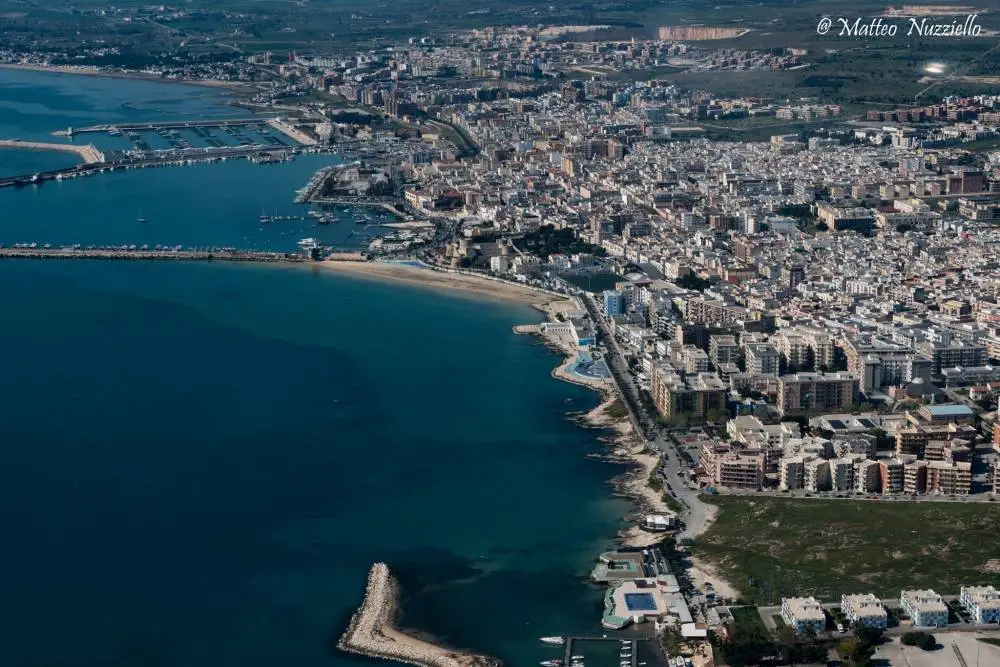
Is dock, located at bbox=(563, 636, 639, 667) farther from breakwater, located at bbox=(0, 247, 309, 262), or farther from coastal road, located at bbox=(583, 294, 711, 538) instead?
breakwater, located at bbox=(0, 247, 309, 262)

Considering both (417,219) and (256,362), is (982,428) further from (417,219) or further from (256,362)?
(417,219)

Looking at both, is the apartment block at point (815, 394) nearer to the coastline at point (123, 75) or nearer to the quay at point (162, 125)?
the quay at point (162, 125)

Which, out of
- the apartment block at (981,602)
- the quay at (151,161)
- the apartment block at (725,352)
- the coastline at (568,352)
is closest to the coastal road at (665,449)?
the coastline at (568,352)

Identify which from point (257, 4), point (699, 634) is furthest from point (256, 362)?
point (257, 4)

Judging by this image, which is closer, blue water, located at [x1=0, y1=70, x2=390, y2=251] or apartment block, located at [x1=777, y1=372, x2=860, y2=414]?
apartment block, located at [x1=777, y1=372, x2=860, y2=414]

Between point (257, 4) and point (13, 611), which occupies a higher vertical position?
point (257, 4)

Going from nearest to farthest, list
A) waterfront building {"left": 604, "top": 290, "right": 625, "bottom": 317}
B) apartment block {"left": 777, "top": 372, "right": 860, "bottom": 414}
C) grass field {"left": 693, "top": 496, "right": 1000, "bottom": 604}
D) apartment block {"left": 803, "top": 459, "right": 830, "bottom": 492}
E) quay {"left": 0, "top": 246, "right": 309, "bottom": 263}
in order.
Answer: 1. grass field {"left": 693, "top": 496, "right": 1000, "bottom": 604}
2. apartment block {"left": 803, "top": 459, "right": 830, "bottom": 492}
3. apartment block {"left": 777, "top": 372, "right": 860, "bottom": 414}
4. waterfront building {"left": 604, "top": 290, "right": 625, "bottom": 317}
5. quay {"left": 0, "top": 246, "right": 309, "bottom": 263}

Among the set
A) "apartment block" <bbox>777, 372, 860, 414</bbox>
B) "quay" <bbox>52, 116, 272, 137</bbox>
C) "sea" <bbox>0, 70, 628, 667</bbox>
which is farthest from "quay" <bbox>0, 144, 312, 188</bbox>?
"apartment block" <bbox>777, 372, 860, 414</bbox>
